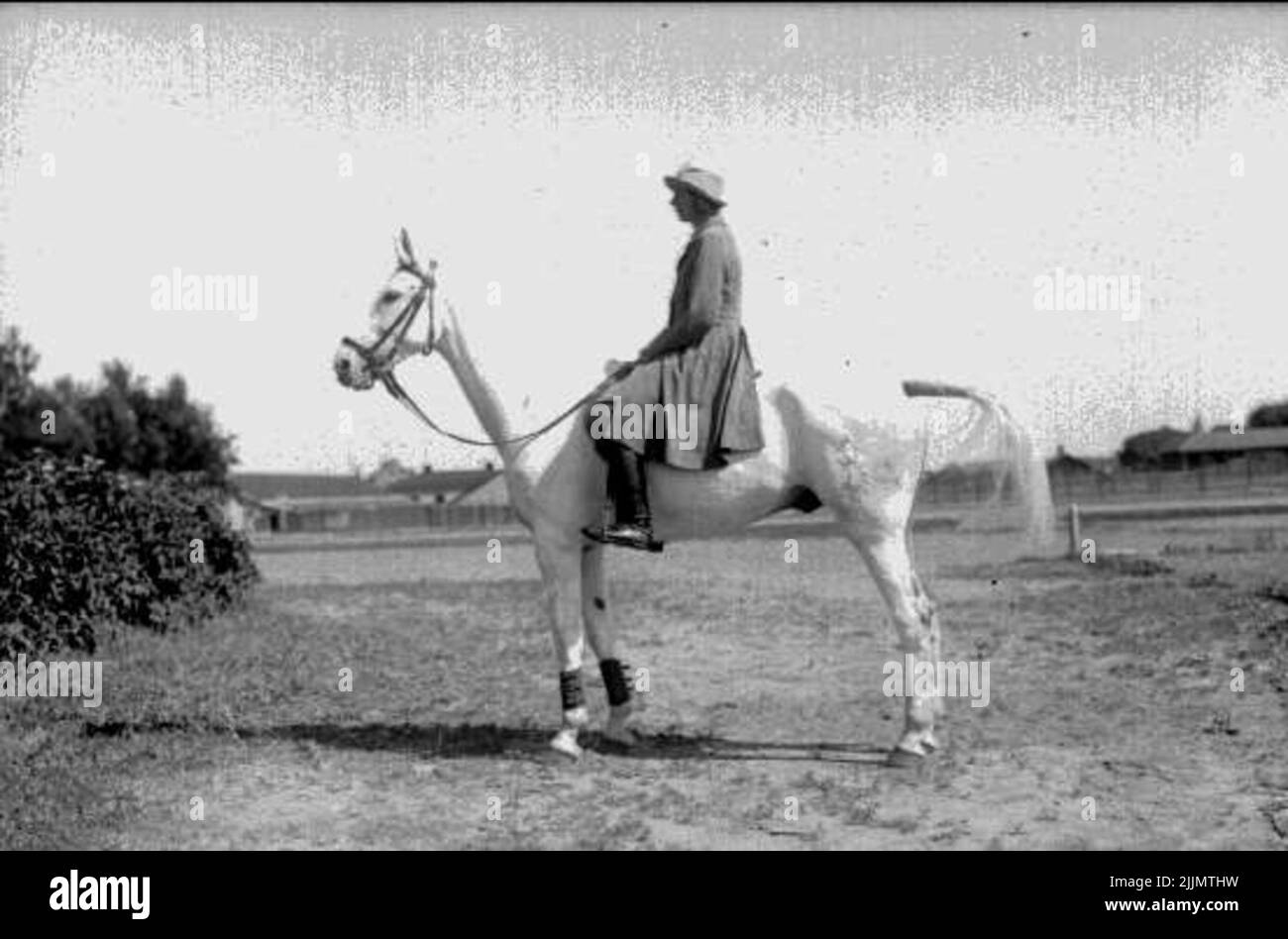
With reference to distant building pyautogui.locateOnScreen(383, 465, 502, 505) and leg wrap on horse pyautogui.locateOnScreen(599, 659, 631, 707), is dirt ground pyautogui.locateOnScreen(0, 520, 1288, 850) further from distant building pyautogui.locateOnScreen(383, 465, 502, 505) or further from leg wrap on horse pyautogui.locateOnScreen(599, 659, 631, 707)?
distant building pyautogui.locateOnScreen(383, 465, 502, 505)

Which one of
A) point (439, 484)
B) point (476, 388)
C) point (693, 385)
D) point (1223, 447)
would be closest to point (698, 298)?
point (693, 385)

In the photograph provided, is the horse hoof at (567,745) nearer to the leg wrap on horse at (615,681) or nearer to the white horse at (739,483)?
the white horse at (739,483)

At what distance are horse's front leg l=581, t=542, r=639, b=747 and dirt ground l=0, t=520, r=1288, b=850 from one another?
0.19m

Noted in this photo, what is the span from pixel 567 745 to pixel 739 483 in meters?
1.87

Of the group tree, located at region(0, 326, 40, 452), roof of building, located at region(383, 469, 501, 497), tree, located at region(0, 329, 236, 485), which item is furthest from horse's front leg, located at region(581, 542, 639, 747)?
roof of building, located at region(383, 469, 501, 497)

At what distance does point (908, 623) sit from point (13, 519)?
28.5 feet

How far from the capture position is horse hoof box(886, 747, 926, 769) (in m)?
6.78

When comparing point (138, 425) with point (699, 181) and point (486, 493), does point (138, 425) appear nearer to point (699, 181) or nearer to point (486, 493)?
point (486, 493)

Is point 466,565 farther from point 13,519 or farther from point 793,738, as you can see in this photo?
point 793,738

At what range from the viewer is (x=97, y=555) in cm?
1233

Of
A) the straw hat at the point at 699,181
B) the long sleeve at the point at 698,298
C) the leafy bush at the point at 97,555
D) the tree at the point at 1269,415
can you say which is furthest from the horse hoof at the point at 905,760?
the tree at the point at 1269,415

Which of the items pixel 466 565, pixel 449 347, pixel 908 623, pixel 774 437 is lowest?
pixel 466 565

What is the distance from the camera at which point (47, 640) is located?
36.6 ft
